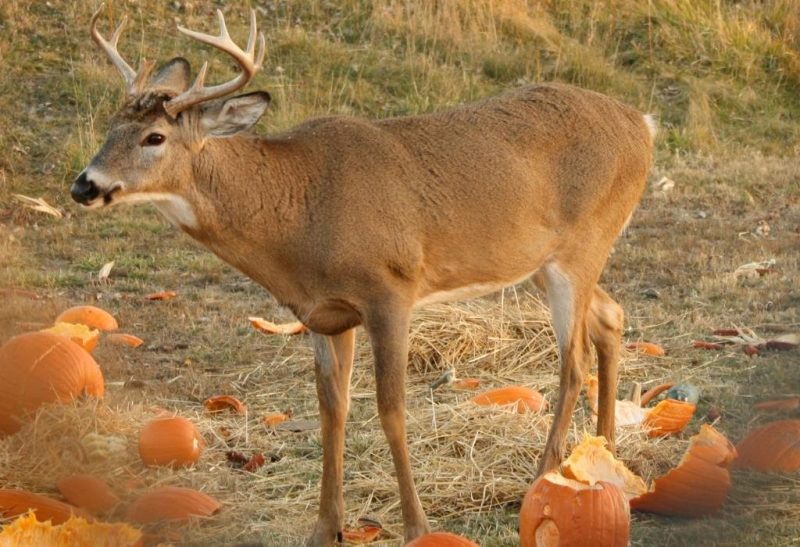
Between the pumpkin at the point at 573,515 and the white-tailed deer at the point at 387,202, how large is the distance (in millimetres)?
635

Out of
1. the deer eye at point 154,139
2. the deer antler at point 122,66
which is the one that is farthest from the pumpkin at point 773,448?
the deer antler at point 122,66

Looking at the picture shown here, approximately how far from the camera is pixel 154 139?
5.59 m

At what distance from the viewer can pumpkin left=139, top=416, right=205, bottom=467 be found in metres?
6.43

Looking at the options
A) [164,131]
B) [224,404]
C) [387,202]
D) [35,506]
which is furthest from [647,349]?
[35,506]

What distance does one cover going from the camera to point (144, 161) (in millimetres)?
5559

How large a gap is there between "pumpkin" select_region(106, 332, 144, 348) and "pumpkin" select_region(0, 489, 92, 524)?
2795 millimetres

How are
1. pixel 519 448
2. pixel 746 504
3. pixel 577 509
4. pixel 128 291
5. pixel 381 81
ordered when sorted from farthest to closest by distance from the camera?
pixel 381 81 < pixel 128 291 < pixel 519 448 < pixel 577 509 < pixel 746 504

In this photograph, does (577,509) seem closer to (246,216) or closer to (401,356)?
(401,356)

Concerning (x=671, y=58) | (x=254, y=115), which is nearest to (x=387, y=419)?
(x=254, y=115)

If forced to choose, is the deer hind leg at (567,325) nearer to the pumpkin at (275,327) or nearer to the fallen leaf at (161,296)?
the pumpkin at (275,327)

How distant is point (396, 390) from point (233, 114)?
1308 mm

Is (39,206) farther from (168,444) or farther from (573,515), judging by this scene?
(573,515)

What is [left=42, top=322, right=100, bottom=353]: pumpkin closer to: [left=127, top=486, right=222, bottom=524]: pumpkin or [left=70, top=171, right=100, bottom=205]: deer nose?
[left=127, top=486, right=222, bottom=524]: pumpkin

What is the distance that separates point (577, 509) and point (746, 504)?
2.43 feet
